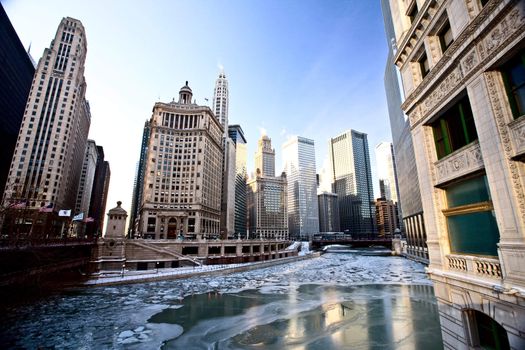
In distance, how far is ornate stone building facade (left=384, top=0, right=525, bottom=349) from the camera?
7.21 meters

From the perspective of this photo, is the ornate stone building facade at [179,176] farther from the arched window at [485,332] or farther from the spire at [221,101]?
the arched window at [485,332]

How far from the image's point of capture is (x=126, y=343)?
16438 millimetres

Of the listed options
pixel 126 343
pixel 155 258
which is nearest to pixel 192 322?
pixel 126 343

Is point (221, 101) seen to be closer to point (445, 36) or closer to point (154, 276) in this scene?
point (154, 276)

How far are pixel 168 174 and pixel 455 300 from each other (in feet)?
344

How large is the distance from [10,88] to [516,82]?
14526 centimetres

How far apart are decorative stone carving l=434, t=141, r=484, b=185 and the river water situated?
1141 centimetres

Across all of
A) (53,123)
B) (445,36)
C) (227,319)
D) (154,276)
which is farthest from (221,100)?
(445,36)

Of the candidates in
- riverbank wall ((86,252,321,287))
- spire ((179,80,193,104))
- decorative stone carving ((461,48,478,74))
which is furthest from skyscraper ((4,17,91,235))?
decorative stone carving ((461,48,478,74))

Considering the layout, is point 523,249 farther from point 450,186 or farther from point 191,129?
point 191,129

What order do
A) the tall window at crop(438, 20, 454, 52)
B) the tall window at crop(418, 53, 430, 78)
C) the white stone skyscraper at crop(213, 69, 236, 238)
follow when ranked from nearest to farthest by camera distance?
the tall window at crop(438, 20, 454, 52) → the tall window at crop(418, 53, 430, 78) → the white stone skyscraper at crop(213, 69, 236, 238)

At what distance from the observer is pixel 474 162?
887 cm

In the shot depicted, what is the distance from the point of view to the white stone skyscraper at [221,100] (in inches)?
6240

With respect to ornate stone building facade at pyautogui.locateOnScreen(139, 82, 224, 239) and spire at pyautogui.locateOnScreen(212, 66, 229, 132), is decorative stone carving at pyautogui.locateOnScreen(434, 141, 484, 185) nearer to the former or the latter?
ornate stone building facade at pyautogui.locateOnScreen(139, 82, 224, 239)
